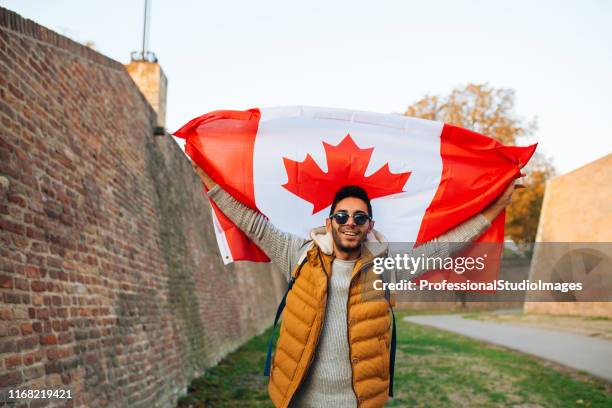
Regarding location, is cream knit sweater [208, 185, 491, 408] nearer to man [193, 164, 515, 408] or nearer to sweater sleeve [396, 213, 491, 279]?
man [193, 164, 515, 408]

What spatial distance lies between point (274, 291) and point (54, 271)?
1937 centimetres

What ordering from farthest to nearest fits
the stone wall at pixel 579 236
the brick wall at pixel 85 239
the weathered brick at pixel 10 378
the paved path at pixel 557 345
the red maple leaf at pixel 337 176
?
the stone wall at pixel 579 236 → the paved path at pixel 557 345 → the red maple leaf at pixel 337 176 → the brick wall at pixel 85 239 → the weathered brick at pixel 10 378

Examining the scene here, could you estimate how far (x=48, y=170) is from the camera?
12.8 ft

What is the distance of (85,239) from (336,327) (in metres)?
2.84

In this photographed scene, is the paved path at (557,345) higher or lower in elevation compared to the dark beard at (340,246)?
lower

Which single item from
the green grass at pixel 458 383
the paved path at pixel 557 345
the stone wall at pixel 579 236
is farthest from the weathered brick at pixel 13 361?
the stone wall at pixel 579 236

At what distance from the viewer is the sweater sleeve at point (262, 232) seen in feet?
9.64

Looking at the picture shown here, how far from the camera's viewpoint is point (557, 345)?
11367 mm

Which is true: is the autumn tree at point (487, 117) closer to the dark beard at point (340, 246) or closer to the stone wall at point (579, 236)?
the stone wall at point (579, 236)

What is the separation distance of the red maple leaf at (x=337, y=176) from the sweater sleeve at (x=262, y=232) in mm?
481

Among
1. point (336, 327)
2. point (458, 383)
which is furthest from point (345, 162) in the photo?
point (458, 383)

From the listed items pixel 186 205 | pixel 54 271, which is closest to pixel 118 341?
pixel 54 271

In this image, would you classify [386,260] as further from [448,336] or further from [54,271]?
[448,336]

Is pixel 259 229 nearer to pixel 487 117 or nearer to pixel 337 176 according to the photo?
pixel 337 176
